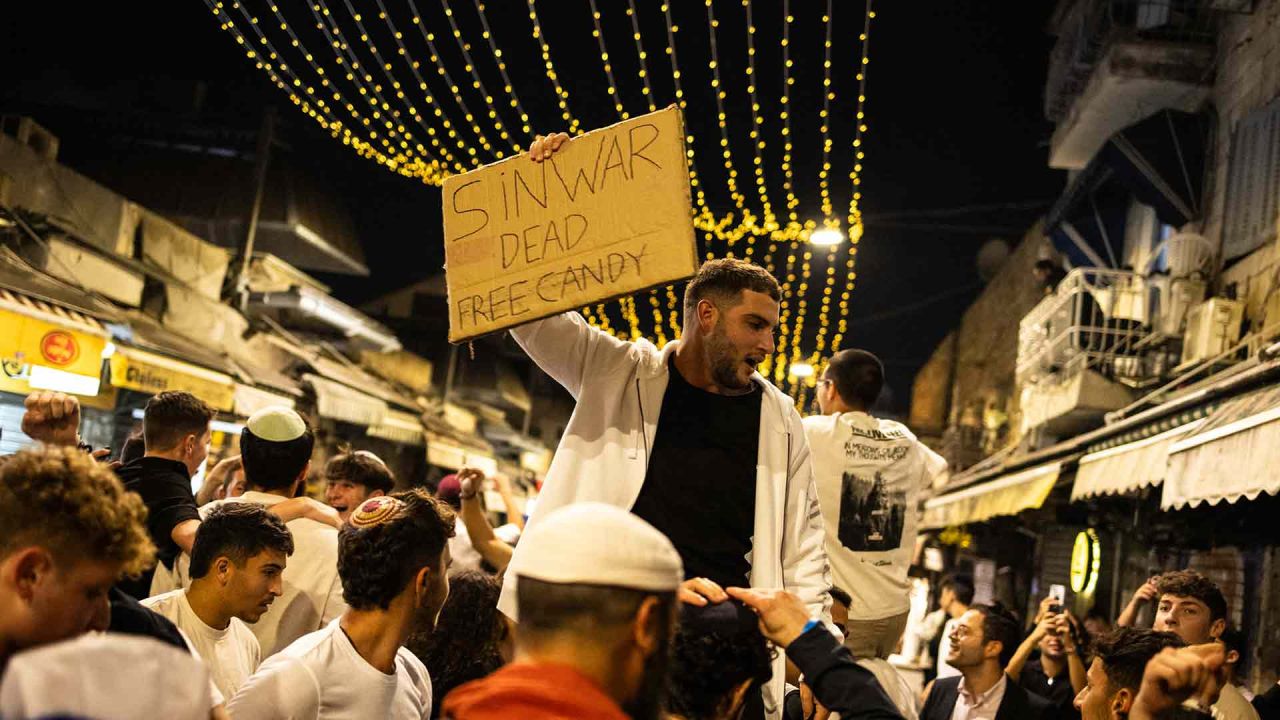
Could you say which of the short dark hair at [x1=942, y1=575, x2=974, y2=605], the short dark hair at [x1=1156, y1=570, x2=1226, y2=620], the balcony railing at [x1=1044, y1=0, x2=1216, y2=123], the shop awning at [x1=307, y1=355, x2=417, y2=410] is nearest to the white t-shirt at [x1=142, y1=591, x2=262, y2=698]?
the short dark hair at [x1=1156, y1=570, x2=1226, y2=620]

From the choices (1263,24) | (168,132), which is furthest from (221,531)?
(168,132)

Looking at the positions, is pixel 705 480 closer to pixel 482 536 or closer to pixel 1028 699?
pixel 482 536

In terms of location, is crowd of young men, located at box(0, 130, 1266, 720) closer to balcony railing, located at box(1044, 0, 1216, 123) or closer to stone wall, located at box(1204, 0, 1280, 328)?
stone wall, located at box(1204, 0, 1280, 328)

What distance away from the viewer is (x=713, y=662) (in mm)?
2799

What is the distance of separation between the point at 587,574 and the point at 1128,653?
119 inches

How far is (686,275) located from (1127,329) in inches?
494

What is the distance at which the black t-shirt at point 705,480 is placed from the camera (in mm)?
4074

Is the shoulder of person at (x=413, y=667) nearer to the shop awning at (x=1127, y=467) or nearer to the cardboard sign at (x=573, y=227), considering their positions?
the cardboard sign at (x=573, y=227)

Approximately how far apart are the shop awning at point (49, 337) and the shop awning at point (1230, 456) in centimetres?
884

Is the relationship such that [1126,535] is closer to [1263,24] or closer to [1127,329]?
[1127,329]

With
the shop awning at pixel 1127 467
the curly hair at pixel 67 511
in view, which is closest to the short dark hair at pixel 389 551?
the curly hair at pixel 67 511

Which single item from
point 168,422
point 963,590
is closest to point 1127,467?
point 963,590

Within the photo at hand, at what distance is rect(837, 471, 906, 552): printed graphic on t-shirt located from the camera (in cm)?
586

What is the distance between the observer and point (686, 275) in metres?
3.88
